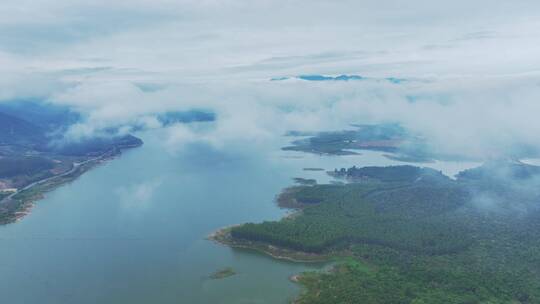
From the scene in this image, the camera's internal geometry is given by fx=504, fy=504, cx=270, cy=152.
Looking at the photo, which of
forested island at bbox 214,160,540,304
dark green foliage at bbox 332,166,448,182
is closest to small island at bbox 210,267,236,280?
forested island at bbox 214,160,540,304

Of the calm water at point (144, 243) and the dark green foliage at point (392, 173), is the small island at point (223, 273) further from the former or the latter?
the dark green foliage at point (392, 173)

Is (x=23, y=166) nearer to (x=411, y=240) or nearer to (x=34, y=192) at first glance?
(x=34, y=192)

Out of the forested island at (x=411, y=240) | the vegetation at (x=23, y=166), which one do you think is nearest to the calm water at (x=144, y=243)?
the forested island at (x=411, y=240)

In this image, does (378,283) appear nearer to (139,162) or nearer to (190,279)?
(190,279)

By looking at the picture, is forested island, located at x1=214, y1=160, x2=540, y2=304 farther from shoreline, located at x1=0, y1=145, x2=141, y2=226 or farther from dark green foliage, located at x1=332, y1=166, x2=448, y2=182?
shoreline, located at x1=0, y1=145, x2=141, y2=226

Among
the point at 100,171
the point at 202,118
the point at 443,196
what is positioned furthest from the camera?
the point at 202,118

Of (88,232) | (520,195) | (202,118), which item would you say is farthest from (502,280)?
(202,118)
